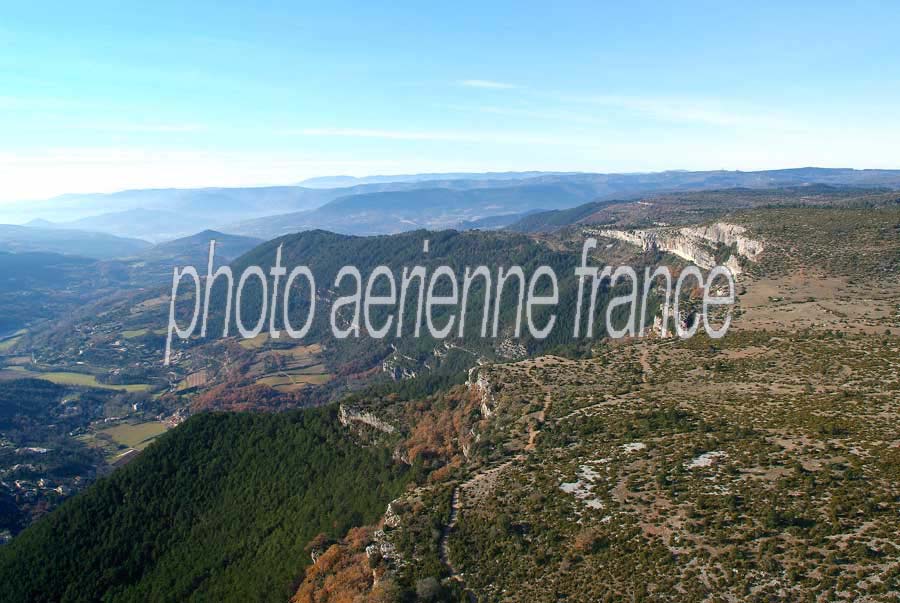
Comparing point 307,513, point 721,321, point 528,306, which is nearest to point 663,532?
point 307,513

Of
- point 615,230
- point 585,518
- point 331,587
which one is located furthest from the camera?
point 615,230

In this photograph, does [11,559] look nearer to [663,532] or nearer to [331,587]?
[331,587]

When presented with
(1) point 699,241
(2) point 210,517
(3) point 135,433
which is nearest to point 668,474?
(2) point 210,517

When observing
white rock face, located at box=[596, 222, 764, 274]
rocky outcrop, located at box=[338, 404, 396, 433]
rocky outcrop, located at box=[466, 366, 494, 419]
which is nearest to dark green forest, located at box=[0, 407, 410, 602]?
rocky outcrop, located at box=[338, 404, 396, 433]

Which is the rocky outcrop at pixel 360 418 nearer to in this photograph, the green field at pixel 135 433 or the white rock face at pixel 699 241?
the white rock face at pixel 699 241

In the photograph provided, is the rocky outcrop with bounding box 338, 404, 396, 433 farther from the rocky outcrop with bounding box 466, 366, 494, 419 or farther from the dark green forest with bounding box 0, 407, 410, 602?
the rocky outcrop with bounding box 466, 366, 494, 419

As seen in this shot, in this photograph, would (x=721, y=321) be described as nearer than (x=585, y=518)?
No
